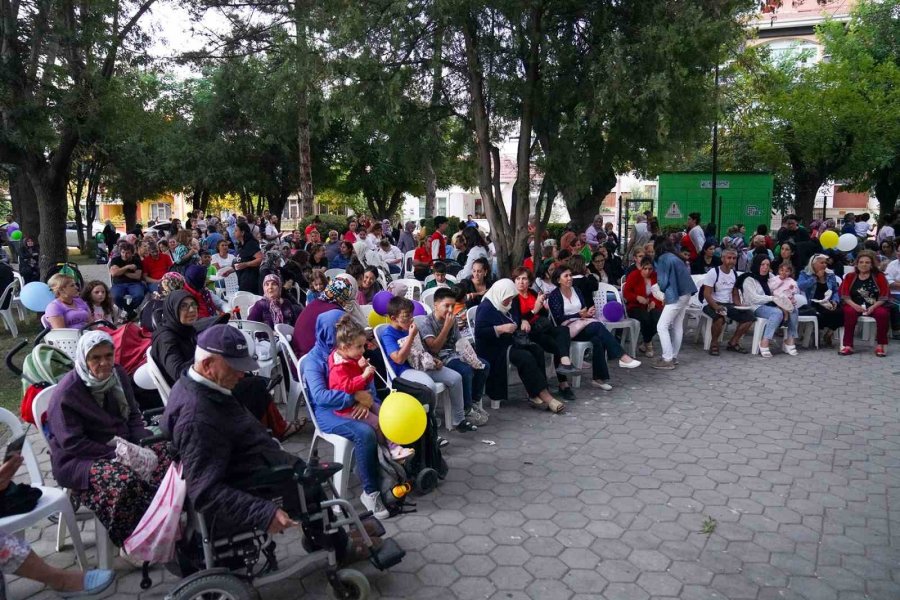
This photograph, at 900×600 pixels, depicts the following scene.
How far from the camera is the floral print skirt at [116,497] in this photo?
333 cm

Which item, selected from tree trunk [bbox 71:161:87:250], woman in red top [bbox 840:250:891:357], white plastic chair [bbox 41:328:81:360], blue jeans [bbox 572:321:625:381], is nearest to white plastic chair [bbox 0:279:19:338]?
white plastic chair [bbox 41:328:81:360]

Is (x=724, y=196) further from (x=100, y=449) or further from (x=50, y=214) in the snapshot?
(x=100, y=449)

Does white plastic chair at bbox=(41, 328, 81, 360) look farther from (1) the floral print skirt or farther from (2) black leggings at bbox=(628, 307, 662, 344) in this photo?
(2) black leggings at bbox=(628, 307, 662, 344)

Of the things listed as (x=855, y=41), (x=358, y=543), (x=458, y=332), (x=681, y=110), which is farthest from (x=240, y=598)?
(x=855, y=41)

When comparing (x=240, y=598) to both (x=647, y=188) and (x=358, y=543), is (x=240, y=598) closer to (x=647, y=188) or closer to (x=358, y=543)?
(x=358, y=543)

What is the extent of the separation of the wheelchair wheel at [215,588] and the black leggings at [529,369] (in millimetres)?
3831

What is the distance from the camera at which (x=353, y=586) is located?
330 centimetres

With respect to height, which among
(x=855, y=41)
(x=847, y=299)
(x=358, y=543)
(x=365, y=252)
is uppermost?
(x=855, y=41)

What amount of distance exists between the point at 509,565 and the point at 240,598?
1.50m

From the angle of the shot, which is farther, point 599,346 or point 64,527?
point 599,346

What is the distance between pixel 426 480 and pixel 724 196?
53.5ft

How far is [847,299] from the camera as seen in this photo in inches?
343

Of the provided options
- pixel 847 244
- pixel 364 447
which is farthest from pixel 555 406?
pixel 847 244

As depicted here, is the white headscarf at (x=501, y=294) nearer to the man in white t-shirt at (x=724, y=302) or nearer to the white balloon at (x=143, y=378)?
the white balloon at (x=143, y=378)
